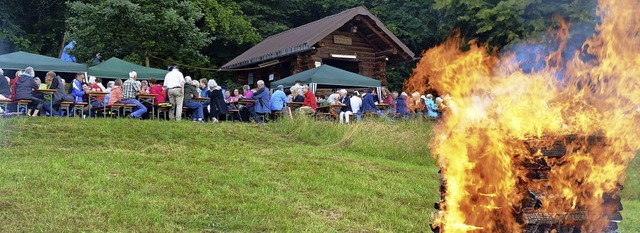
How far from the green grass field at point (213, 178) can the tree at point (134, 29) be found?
40.1 feet

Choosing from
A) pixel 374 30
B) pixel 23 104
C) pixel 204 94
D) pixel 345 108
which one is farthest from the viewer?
pixel 374 30

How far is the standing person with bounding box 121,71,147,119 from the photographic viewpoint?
53.7 ft

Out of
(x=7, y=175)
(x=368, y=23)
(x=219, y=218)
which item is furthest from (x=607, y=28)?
(x=368, y=23)

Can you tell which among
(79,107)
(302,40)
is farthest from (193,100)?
(302,40)

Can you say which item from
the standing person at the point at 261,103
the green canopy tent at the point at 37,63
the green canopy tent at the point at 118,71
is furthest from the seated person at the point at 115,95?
the green canopy tent at the point at 118,71

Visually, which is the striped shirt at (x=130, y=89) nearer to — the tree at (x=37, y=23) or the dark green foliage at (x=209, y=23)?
the dark green foliage at (x=209, y=23)

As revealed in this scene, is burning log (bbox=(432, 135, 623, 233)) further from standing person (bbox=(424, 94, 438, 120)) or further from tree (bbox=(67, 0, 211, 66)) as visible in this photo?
tree (bbox=(67, 0, 211, 66))

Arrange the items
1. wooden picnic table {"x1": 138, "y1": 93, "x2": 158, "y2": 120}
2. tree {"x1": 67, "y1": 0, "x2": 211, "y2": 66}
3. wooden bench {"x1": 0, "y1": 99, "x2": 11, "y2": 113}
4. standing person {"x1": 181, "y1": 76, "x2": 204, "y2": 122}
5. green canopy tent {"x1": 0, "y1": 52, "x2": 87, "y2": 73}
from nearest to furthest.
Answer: wooden bench {"x1": 0, "y1": 99, "x2": 11, "y2": 113} < wooden picnic table {"x1": 138, "y1": 93, "x2": 158, "y2": 120} < standing person {"x1": 181, "y1": 76, "x2": 204, "y2": 122} < green canopy tent {"x1": 0, "y1": 52, "x2": 87, "y2": 73} < tree {"x1": 67, "y1": 0, "x2": 211, "y2": 66}

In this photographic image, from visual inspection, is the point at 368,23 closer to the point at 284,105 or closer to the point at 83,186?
the point at 284,105

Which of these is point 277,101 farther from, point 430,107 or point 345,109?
point 430,107

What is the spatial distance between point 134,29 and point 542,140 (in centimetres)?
2393

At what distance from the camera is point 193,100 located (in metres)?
17.5

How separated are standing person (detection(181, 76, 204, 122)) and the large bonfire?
11.9 metres

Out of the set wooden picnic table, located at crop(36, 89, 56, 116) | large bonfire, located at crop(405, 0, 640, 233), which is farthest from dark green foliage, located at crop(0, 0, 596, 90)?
large bonfire, located at crop(405, 0, 640, 233)
